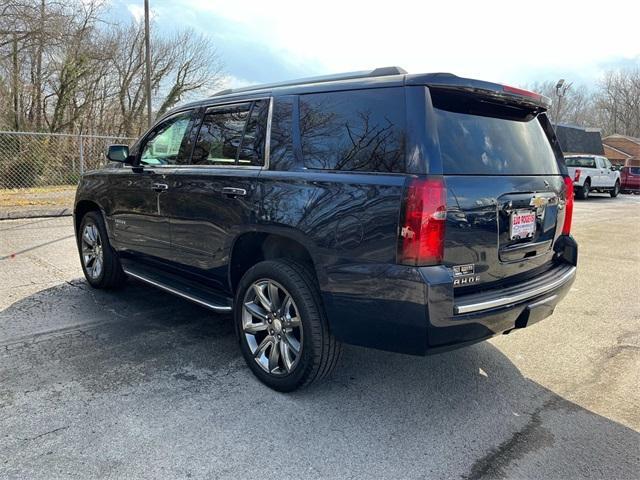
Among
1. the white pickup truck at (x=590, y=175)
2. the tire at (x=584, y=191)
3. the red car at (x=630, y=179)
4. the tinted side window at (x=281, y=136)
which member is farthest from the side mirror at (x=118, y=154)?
the red car at (x=630, y=179)

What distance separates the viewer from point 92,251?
5.24 m

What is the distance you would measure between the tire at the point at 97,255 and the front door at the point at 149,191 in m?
0.25

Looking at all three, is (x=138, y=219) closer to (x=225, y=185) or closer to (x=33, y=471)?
(x=225, y=185)

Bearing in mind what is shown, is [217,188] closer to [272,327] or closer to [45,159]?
[272,327]

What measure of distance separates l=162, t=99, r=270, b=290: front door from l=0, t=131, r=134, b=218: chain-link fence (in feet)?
32.2

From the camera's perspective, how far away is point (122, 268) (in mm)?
4852

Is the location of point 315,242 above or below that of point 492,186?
below

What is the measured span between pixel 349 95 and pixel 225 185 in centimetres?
110

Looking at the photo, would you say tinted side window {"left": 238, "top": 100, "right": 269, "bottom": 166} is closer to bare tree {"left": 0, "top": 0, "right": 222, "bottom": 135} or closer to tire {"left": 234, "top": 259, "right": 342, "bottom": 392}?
tire {"left": 234, "top": 259, "right": 342, "bottom": 392}

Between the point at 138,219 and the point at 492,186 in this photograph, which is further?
the point at 138,219

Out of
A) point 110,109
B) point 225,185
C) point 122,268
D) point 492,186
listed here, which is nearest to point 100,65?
point 110,109

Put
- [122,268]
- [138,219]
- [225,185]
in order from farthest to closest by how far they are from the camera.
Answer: [122,268]
[138,219]
[225,185]

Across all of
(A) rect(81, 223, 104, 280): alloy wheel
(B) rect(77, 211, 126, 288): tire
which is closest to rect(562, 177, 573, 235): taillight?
(B) rect(77, 211, 126, 288): tire

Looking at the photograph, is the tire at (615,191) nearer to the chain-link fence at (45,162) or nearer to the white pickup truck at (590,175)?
the white pickup truck at (590,175)
